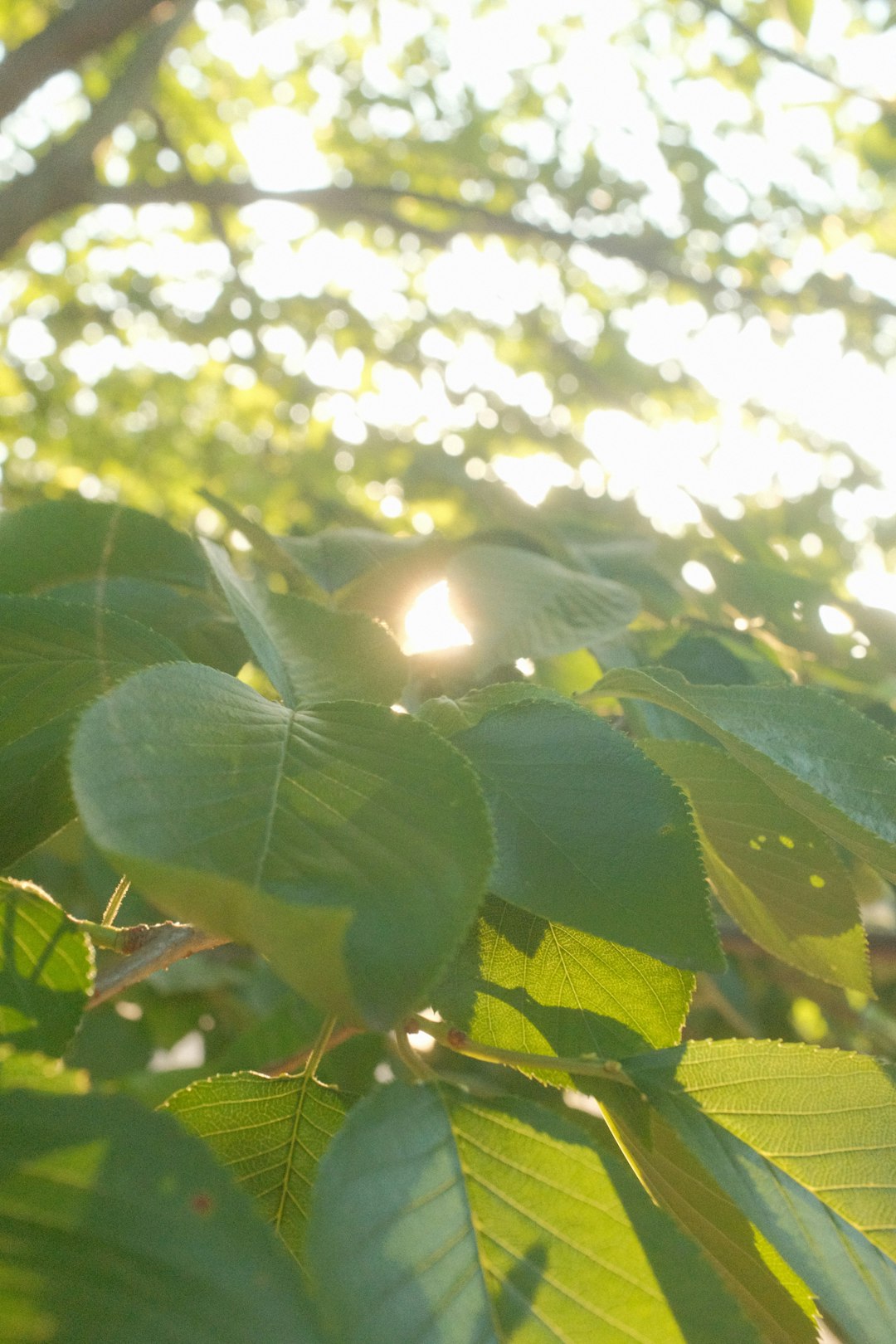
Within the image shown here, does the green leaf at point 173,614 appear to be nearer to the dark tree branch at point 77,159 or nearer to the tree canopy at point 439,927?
the tree canopy at point 439,927

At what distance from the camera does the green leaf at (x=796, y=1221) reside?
343mm

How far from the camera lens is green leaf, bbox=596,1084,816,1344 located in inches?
15.2

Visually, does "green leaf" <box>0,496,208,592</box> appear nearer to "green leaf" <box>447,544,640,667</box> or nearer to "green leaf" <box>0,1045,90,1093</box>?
"green leaf" <box>447,544,640,667</box>

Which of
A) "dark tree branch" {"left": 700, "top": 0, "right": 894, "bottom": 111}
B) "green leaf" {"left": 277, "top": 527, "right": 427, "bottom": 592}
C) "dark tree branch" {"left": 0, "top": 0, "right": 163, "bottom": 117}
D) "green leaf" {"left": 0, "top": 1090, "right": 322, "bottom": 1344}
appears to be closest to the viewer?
"green leaf" {"left": 0, "top": 1090, "right": 322, "bottom": 1344}

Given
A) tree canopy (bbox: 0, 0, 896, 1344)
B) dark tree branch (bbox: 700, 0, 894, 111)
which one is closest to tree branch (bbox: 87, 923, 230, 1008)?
tree canopy (bbox: 0, 0, 896, 1344)

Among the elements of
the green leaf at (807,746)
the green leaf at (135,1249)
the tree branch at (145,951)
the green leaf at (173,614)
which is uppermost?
the green leaf at (135,1249)

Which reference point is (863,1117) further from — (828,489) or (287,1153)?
(828,489)

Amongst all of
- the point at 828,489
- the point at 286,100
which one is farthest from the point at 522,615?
the point at 286,100

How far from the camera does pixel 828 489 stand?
5.98 ft

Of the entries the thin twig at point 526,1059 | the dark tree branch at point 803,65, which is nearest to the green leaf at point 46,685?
the thin twig at point 526,1059

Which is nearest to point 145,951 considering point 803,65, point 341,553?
point 341,553

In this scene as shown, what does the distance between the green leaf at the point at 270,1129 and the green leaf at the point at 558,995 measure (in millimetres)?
74

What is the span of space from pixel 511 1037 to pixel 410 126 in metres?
3.37

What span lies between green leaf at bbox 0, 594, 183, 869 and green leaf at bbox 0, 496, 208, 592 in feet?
0.46
